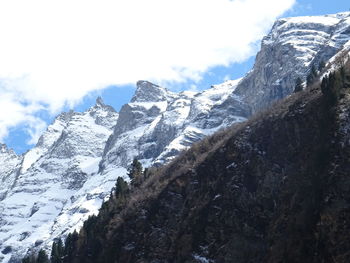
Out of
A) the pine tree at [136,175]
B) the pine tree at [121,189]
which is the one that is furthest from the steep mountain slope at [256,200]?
the pine tree at [136,175]

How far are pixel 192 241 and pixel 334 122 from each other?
1015 inches

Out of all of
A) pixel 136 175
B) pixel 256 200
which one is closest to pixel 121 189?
pixel 136 175

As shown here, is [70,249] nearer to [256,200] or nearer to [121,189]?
[121,189]

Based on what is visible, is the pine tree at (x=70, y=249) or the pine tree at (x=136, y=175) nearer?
the pine tree at (x=70, y=249)

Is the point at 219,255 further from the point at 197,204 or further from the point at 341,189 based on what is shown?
the point at 341,189

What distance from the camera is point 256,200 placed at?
85.6 metres

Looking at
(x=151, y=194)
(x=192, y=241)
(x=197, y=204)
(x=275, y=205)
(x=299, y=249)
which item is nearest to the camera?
(x=299, y=249)

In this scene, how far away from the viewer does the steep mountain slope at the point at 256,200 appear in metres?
69.4

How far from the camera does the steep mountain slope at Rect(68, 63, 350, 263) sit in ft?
228

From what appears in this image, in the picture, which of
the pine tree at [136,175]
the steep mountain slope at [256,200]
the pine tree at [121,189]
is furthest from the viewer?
the pine tree at [136,175]

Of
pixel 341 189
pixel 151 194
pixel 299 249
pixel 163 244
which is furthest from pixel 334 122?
pixel 151 194

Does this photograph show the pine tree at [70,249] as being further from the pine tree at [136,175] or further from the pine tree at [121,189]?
the pine tree at [136,175]

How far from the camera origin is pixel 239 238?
82375mm

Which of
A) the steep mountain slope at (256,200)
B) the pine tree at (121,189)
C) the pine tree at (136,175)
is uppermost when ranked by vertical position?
the pine tree at (136,175)
